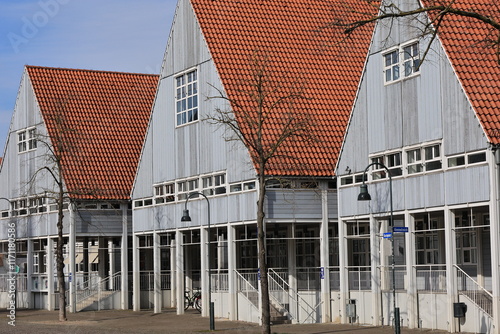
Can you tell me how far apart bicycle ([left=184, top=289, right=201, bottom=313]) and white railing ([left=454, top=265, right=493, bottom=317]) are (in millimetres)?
19321

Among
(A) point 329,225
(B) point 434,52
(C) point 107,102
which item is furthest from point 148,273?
(B) point 434,52

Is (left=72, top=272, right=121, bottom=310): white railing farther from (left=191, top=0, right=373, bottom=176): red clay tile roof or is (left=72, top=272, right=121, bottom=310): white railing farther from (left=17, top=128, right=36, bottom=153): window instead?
(left=191, top=0, right=373, bottom=176): red clay tile roof

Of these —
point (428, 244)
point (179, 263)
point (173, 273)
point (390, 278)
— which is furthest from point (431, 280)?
point (173, 273)

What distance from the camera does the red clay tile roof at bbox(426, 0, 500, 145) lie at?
1284 inches

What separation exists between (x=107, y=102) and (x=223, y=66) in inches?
697

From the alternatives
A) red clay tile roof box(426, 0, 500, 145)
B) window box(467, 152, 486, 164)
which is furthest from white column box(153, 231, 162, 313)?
window box(467, 152, 486, 164)

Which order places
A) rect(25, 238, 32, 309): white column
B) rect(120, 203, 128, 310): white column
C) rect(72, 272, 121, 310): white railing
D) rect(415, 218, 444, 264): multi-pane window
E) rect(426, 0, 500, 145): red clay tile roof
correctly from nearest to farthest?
rect(426, 0, 500, 145): red clay tile roof
rect(415, 218, 444, 264): multi-pane window
rect(120, 203, 128, 310): white column
rect(72, 272, 121, 310): white railing
rect(25, 238, 32, 309): white column

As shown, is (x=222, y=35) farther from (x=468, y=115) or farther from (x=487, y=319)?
(x=487, y=319)

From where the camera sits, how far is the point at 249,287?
4441cm

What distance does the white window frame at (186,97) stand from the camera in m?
47.8

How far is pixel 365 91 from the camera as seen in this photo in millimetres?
39531

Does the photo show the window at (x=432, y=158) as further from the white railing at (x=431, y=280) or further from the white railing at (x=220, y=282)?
the white railing at (x=220, y=282)

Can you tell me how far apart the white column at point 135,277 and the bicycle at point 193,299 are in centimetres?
258

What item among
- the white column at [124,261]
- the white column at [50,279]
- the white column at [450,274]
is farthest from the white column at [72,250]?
the white column at [450,274]
